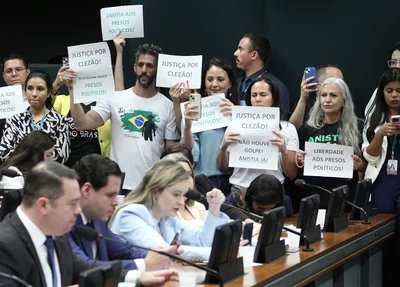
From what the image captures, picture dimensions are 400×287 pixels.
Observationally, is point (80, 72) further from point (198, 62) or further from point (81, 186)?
point (81, 186)

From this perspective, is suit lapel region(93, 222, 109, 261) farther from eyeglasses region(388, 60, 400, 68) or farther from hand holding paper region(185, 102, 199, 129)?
eyeglasses region(388, 60, 400, 68)

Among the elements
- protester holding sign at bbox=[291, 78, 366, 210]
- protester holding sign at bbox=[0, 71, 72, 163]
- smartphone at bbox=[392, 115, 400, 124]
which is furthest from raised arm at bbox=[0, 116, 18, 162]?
smartphone at bbox=[392, 115, 400, 124]

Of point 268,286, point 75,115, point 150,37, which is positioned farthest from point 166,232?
point 150,37

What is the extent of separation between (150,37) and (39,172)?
5.50 meters

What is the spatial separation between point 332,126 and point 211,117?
99 centimetres

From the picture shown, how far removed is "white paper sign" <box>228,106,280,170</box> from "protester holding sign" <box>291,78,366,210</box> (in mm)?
304

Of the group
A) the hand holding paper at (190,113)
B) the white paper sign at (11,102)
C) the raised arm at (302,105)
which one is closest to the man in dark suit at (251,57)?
the raised arm at (302,105)

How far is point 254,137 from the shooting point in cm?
663

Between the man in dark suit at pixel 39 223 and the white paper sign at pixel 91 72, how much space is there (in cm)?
314

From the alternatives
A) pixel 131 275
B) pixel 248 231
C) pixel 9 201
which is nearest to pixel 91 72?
pixel 248 231

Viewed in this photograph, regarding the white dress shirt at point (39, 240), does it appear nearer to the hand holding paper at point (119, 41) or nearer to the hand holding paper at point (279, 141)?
the hand holding paper at point (279, 141)

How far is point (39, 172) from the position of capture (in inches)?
135

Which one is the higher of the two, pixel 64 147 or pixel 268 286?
pixel 64 147

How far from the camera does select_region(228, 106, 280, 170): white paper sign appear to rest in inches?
257
